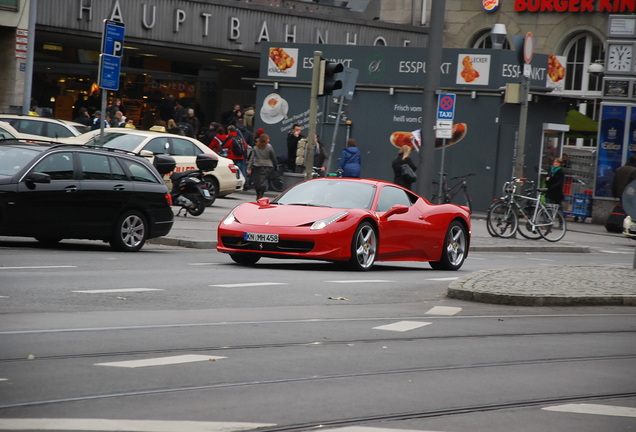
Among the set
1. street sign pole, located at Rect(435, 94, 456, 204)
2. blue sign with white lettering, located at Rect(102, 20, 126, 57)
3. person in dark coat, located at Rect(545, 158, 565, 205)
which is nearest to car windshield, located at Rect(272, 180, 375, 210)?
blue sign with white lettering, located at Rect(102, 20, 126, 57)

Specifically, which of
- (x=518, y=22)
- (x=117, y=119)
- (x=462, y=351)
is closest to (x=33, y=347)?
(x=462, y=351)

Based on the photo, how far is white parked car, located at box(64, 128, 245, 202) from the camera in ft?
85.6

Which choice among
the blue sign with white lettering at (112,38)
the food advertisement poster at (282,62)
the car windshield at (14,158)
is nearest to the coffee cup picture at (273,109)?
the food advertisement poster at (282,62)

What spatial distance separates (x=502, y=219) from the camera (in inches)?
1004

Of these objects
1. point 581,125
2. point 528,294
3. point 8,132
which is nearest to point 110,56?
point 8,132

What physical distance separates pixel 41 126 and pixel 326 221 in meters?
13.7

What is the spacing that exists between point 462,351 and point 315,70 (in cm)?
1076

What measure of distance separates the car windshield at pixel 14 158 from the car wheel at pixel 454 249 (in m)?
5.80

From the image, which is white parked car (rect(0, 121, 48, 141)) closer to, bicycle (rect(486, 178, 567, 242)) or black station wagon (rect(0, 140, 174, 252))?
black station wagon (rect(0, 140, 174, 252))

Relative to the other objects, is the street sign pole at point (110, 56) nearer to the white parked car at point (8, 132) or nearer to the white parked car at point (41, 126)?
the white parked car at point (8, 132)

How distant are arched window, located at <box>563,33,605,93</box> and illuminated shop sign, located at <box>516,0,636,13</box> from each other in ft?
3.73

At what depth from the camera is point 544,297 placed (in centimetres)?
1278

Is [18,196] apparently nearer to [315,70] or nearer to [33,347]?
[315,70]

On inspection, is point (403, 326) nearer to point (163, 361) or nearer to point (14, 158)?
point (163, 361)
